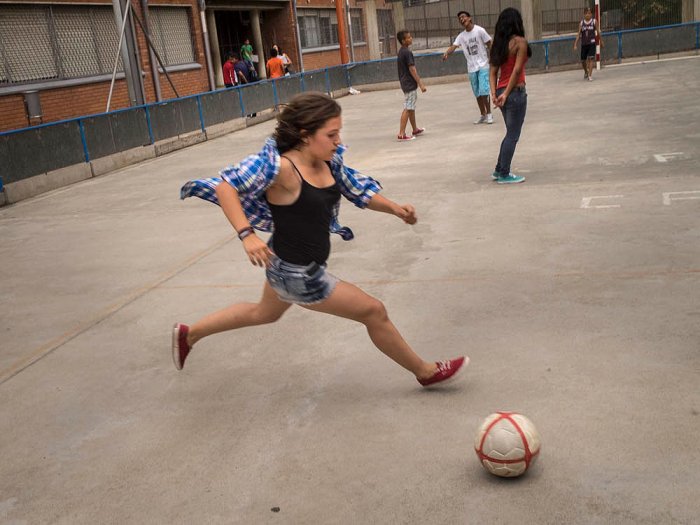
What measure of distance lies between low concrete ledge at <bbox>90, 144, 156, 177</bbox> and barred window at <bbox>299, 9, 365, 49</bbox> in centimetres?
1771

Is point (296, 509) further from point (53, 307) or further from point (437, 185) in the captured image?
point (437, 185)

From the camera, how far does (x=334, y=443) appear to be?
363 cm

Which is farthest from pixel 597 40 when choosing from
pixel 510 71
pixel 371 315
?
pixel 371 315

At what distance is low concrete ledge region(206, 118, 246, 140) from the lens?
1742 centimetres

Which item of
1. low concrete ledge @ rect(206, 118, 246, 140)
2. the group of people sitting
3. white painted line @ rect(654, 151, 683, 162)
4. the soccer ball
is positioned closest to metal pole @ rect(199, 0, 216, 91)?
the group of people sitting

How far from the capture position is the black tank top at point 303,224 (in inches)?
141

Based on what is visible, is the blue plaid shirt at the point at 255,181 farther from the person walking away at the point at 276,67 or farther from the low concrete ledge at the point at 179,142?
the person walking away at the point at 276,67

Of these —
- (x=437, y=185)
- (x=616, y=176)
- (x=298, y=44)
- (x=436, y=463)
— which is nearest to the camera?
(x=436, y=463)

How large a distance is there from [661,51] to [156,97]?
50.0ft

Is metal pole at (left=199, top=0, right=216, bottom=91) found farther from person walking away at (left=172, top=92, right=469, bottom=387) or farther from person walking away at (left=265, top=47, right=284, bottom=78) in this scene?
person walking away at (left=172, top=92, right=469, bottom=387)

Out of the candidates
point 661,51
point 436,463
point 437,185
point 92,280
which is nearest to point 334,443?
point 436,463

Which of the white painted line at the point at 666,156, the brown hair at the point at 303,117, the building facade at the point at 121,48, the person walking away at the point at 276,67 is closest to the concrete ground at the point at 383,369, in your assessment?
the white painted line at the point at 666,156

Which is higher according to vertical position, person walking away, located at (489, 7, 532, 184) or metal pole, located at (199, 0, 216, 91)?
metal pole, located at (199, 0, 216, 91)

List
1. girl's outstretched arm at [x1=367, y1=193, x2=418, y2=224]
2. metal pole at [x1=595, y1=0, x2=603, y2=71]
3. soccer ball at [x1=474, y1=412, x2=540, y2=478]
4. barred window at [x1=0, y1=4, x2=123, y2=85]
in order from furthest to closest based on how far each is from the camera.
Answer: metal pole at [x1=595, y1=0, x2=603, y2=71] < barred window at [x1=0, y1=4, x2=123, y2=85] < girl's outstretched arm at [x1=367, y1=193, x2=418, y2=224] < soccer ball at [x1=474, y1=412, x2=540, y2=478]
